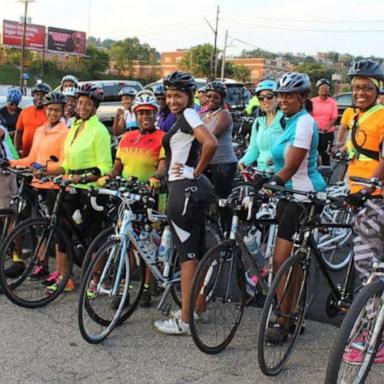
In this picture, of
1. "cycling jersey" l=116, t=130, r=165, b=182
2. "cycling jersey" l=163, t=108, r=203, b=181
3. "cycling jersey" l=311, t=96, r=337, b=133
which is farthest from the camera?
"cycling jersey" l=311, t=96, r=337, b=133

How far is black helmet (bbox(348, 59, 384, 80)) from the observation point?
3877 mm

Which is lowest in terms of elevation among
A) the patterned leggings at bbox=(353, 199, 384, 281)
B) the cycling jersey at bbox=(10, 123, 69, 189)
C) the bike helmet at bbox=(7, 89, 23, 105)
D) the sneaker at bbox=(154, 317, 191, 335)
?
the sneaker at bbox=(154, 317, 191, 335)

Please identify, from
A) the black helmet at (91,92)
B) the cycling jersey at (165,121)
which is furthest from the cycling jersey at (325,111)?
the black helmet at (91,92)

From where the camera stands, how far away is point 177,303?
190 inches

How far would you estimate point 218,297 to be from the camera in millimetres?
4332

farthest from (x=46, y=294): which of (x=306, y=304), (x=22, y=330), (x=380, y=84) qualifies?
(x=380, y=84)

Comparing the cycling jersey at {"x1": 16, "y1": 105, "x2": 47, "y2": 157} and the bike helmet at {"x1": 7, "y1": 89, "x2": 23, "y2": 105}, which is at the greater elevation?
the bike helmet at {"x1": 7, "y1": 89, "x2": 23, "y2": 105}

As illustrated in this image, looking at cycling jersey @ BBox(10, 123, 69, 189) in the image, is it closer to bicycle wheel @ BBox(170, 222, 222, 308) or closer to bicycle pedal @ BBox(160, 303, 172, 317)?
bicycle wheel @ BBox(170, 222, 222, 308)

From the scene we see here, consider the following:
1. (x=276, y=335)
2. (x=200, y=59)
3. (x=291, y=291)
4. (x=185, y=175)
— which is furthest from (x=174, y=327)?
(x=200, y=59)

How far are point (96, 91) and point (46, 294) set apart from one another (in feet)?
6.11

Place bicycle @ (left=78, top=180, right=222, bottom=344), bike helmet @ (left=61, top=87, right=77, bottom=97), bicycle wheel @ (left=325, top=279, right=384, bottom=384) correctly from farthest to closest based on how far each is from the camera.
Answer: bike helmet @ (left=61, top=87, right=77, bottom=97), bicycle @ (left=78, top=180, right=222, bottom=344), bicycle wheel @ (left=325, top=279, right=384, bottom=384)

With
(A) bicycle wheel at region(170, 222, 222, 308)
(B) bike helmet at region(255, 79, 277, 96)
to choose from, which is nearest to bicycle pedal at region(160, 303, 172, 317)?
(A) bicycle wheel at region(170, 222, 222, 308)

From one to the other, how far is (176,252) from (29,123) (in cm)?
345

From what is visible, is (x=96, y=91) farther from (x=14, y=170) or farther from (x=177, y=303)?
(x=177, y=303)
